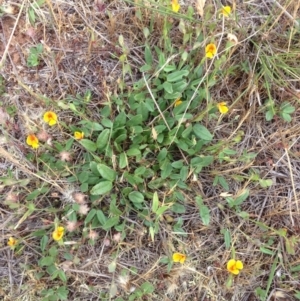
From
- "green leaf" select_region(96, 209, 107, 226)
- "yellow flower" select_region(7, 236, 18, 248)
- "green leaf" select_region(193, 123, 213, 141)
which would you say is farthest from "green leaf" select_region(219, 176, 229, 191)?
"yellow flower" select_region(7, 236, 18, 248)

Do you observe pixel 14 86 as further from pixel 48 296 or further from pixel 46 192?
pixel 48 296

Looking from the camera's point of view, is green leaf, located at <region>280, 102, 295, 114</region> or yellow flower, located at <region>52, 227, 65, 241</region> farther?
green leaf, located at <region>280, 102, 295, 114</region>

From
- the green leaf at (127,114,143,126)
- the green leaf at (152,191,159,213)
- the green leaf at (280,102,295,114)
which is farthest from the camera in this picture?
the green leaf at (280,102,295,114)

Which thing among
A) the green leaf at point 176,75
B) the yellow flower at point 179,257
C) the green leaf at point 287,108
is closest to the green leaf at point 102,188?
the yellow flower at point 179,257

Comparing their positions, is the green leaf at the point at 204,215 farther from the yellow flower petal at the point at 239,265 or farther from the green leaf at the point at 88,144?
the green leaf at the point at 88,144

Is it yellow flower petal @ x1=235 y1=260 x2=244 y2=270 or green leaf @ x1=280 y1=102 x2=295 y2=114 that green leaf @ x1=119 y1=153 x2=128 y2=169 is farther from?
green leaf @ x1=280 y1=102 x2=295 y2=114
